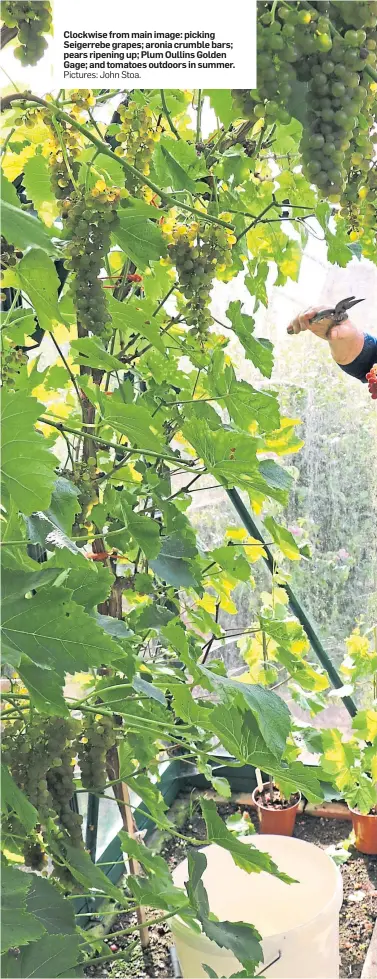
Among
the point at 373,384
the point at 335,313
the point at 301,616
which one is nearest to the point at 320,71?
the point at 373,384

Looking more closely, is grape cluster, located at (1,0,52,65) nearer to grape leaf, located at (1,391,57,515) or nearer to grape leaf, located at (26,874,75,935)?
grape leaf, located at (1,391,57,515)

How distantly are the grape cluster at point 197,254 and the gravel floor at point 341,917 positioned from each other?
1399 millimetres

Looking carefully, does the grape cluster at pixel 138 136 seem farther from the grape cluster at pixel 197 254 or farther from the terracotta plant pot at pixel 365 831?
the terracotta plant pot at pixel 365 831

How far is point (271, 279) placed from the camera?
1.88 m

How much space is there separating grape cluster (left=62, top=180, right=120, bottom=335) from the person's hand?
2.77ft

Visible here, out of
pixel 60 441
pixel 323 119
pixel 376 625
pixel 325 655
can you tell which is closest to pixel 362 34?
pixel 323 119

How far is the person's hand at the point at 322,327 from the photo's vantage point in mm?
1474

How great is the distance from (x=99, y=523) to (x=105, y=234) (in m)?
0.33

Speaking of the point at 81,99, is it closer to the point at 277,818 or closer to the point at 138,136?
the point at 138,136

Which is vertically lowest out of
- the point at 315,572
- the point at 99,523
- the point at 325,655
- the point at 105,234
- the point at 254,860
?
the point at 325,655

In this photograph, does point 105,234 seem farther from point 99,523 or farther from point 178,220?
point 99,523

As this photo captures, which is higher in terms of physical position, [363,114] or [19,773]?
[363,114]

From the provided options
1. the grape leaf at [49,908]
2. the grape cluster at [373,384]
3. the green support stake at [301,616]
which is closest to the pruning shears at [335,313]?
the grape cluster at [373,384]

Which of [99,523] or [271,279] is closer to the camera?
[99,523]
